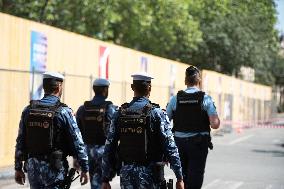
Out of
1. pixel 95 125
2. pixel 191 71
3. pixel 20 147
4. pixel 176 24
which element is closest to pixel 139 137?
pixel 20 147

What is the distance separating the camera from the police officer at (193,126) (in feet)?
29.2

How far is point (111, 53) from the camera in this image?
23.9 metres

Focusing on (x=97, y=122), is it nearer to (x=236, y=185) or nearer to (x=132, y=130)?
(x=132, y=130)

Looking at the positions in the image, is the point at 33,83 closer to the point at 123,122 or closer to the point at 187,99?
the point at 187,99

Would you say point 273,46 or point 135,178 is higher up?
point 273,46

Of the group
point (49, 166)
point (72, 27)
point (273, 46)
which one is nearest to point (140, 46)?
point (72, 27)

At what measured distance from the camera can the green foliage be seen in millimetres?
37094

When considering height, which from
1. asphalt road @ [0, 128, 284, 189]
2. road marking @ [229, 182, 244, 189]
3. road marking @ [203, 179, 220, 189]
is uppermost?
road marking @ [229, 182, 244, 189]

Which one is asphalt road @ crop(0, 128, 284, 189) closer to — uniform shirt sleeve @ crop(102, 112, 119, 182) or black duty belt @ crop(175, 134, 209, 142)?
black duty belt @ crop(175, 134, 209, 142)

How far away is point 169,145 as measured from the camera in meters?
6.31

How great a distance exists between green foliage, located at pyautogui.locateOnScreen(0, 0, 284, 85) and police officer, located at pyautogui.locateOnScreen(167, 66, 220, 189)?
12928 mm

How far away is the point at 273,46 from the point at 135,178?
62.4 meters

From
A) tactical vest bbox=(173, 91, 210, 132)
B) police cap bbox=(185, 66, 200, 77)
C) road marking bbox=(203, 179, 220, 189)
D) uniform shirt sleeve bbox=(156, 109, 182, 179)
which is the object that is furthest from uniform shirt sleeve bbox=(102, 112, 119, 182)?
road marking bbox=(203, 179, 220, 189)

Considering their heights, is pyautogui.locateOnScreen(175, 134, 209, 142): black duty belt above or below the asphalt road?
above
